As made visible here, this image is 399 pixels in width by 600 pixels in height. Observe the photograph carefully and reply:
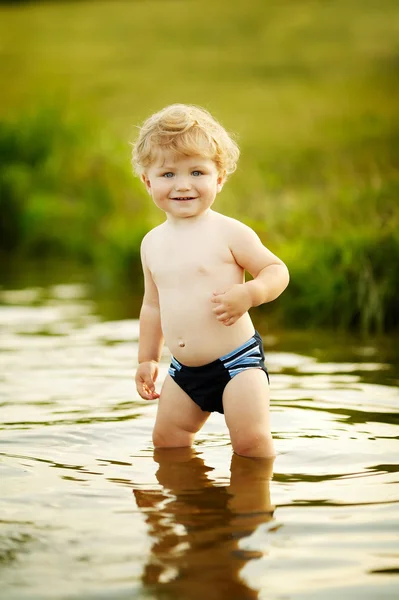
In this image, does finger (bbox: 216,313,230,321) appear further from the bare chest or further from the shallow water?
the shallow water

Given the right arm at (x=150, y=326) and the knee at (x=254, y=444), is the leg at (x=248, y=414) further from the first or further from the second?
the right arm at (x=150, y=326)

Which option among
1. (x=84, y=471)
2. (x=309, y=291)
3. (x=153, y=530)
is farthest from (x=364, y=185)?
(x=153, y=530)

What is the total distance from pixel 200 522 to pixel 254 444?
0.77 metres

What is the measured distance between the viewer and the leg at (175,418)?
3.85 meters

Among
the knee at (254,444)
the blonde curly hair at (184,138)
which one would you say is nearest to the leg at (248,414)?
the knee at (254,444)

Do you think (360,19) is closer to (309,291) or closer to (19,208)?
(19,208)

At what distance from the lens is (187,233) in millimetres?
3859

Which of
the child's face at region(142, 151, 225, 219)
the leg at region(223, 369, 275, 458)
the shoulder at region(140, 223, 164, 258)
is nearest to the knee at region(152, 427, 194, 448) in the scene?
the leg at region(223, 369, 275, 458)

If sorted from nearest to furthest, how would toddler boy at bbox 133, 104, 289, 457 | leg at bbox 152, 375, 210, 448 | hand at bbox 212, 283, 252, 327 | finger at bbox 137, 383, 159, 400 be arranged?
hand at bbox 212, 283, 252, 327 < toddler boy at bbox 133, 104, 289, 457 < leg at bbox 152, 375, 210, 448 < finger at bbox 137, 383, 159, 400

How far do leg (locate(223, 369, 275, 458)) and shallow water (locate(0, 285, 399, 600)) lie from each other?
0.06 m

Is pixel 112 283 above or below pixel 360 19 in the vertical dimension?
below

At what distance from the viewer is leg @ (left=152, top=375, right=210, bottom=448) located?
3.85 m

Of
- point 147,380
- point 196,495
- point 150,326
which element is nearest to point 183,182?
point 150,326

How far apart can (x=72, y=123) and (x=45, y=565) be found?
13.0 m
